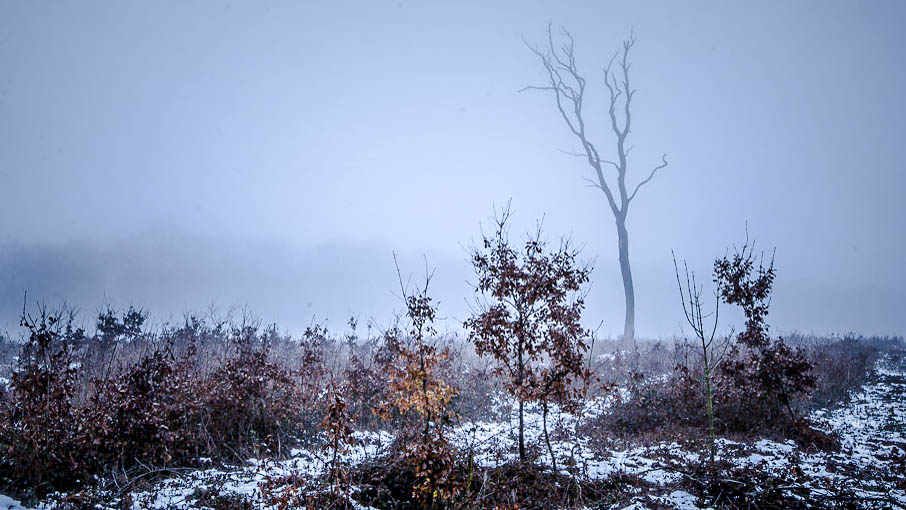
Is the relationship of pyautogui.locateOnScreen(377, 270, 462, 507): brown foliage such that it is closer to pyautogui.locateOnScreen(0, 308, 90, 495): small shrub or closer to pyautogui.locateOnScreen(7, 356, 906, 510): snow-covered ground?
pyautogui.locateOnScreen(7, 356, 906, 510): snow-covered ground

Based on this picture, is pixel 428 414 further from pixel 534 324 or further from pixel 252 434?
pixel 252 434

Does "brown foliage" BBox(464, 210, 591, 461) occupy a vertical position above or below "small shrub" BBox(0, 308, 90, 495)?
above

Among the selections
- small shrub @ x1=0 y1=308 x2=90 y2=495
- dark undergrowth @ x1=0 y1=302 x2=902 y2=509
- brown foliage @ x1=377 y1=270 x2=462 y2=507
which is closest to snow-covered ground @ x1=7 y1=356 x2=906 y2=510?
dark undergrowth @ x1=0 y1=302 x2=902 y2=509

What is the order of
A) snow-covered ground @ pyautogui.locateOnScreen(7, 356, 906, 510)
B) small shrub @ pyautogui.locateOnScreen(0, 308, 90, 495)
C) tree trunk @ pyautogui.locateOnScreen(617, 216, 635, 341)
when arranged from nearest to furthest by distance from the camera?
snow-covered ground @ pyautogui.locateOnScreen(7, 356, 906, 510) → small shrub @ pyautogui.locateOnScreen(0, 308, 90, 495) → tree trunk @ pyautogui.locateOnScreen(617, 216, 635, 341)

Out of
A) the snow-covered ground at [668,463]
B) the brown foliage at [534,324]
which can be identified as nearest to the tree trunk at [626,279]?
the snow-covered ground at [668,463]

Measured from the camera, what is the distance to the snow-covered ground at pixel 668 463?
6457mm

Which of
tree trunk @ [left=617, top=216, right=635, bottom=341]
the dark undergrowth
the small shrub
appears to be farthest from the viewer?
tree trunk @ [left=617, top=216, right=635, bottom=341]

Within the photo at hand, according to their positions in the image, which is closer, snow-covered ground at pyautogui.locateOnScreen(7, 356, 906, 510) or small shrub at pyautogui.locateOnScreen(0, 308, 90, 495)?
snow-covered ground at pyautogui.locateOnScreen(7, 356, 906, 510)

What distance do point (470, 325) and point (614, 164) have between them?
2792 cm

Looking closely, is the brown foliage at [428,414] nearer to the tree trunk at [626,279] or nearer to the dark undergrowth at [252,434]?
the dark undergrowth at [252,434]

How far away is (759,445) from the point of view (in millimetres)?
10031

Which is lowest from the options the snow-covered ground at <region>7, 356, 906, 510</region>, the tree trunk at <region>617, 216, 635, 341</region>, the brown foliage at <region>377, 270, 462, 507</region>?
the snow-covered ground at <region>7, 356, 906, 510</region>

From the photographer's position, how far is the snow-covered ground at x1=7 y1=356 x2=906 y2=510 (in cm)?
646

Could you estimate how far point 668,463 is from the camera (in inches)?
340
